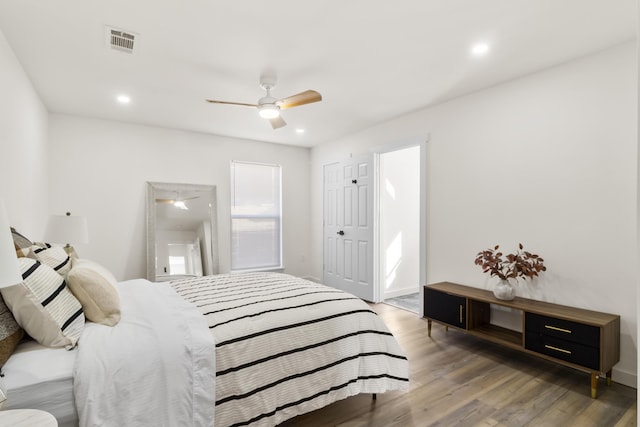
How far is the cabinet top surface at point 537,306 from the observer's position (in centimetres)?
237

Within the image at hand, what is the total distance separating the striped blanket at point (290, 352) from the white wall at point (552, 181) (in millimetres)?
1738

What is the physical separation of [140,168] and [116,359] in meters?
3.69

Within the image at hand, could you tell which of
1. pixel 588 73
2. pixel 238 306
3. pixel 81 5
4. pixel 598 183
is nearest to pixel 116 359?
pixel 238 306

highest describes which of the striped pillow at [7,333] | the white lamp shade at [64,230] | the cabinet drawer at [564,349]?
the white lamp shade at [64,230]

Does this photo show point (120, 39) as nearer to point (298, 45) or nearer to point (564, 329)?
point (298, 45)

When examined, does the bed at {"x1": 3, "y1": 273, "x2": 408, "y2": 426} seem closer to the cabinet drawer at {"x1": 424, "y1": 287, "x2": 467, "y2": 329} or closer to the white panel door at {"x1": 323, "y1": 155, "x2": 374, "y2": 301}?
the cabinet drawer at {"x1": 424, "y1": 287, "x2": 467, "y2": 329}

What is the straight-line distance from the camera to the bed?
1378mm

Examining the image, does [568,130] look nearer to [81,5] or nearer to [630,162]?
[630,162]

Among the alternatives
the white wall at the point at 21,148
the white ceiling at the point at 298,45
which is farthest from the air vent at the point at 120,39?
the white wall at the point at 21,148

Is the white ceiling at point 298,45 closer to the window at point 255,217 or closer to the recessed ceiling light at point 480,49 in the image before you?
A: the recessed ceiling light at point 480,49

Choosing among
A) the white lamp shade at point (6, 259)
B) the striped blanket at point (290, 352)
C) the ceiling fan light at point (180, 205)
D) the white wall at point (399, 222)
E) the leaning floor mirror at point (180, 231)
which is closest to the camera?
the white lamp shade at point (6, 259)

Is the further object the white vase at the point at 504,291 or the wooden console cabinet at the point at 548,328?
the white vase at the point at 504,291

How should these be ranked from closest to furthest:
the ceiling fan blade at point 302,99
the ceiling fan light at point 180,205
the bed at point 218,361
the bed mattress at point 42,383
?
the bed mattress at point 42,383, the bed at point 218,361, the ceiling fan blade at point 302,99, the ceiling fan light at point 180,205

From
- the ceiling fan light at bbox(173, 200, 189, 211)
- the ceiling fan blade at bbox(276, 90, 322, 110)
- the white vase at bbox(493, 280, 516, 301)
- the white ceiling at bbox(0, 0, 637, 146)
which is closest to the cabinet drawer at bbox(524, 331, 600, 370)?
the white vase at bbox(493, 280, 516, 301)
